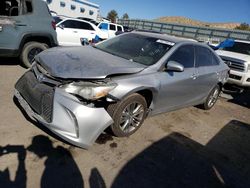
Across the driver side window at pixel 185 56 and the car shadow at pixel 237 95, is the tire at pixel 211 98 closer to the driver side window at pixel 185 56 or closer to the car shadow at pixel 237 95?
the driver side window at pixel 185 56

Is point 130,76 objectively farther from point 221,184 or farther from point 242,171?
point 242,171

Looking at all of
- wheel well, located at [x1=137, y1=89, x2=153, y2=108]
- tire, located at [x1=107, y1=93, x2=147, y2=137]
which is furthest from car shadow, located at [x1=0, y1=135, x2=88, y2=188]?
wheel well, located at [x1=137, y1=89, x2=153, y2=108]

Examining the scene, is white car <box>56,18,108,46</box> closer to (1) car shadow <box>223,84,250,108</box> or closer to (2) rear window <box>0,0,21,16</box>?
(2) rear window <box>0,0,21,16</box>

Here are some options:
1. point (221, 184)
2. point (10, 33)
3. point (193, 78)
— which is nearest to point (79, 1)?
point (10, 33)

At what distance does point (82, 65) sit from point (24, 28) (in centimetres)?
338

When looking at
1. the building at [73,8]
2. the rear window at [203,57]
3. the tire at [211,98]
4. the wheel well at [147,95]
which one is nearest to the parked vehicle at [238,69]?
the tire at [211,98]

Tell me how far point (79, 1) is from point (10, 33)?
90.8 feet

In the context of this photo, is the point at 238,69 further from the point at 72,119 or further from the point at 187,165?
the point at 72,119

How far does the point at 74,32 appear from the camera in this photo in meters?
9.24

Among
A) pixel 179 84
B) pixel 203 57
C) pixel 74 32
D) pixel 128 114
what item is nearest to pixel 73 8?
pixel 74 32

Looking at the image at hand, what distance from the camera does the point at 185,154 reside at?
11.4ft

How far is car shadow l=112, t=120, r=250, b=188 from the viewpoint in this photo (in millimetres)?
2785

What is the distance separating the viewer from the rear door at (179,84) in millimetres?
3744

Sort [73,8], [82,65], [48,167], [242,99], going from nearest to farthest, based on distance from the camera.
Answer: [48,167], [82,65], [242,99], [73,8]
